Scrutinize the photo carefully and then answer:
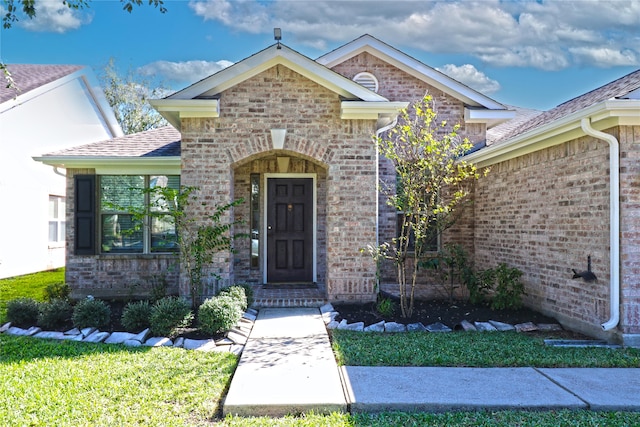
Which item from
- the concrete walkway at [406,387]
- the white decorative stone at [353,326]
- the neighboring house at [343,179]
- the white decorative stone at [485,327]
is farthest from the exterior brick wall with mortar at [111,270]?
the white decorative stone at [485,327]

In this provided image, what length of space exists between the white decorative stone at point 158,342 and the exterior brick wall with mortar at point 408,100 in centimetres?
482

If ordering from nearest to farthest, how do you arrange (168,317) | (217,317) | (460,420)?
1. (460,420)
2. (217,317)
3. (168,317)

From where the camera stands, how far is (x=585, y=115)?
221 inches

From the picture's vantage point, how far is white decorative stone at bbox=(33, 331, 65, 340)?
20.4ft

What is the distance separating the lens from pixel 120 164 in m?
8.89

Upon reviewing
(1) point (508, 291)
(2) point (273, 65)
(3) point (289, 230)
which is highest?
(2) point (273, 65)

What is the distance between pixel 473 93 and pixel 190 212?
6.53 metres

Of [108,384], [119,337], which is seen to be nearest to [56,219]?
[119,337]

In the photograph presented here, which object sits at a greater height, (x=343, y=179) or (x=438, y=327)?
(x=343, y=179)

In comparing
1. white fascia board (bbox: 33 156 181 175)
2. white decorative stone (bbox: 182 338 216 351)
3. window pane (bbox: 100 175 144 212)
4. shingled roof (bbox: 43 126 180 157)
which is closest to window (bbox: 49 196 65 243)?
shingled roof (bbox: 43 126 180 157)

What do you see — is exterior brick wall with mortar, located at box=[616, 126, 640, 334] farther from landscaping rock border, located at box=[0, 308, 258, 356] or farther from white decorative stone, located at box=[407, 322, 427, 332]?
landscaping rock border, located at box=[0, 308, 258, 356]

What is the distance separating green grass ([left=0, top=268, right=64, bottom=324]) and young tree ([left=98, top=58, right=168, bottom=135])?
12.1 meters

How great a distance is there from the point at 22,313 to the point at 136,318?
1885 mm

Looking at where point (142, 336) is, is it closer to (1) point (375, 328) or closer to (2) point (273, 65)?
(1) point (375, 328)
